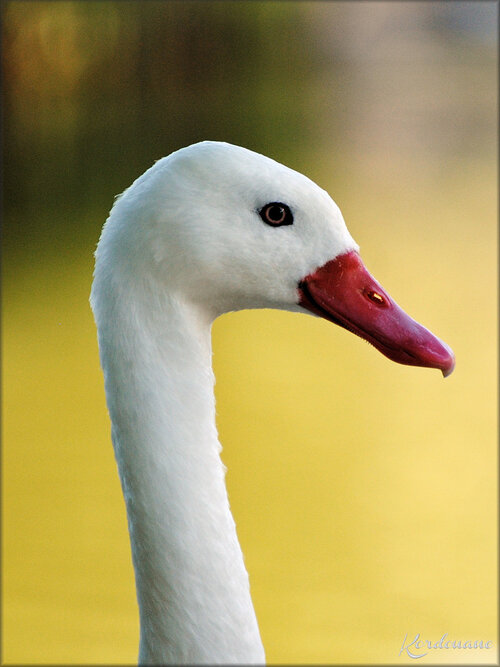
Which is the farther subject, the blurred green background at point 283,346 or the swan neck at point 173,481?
the blurred green background at point 283,346

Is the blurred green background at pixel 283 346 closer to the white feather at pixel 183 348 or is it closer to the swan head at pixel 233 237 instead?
the white feather at pixel 183 348

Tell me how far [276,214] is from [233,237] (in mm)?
60

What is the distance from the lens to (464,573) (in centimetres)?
338

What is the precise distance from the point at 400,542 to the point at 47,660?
4.27 ft

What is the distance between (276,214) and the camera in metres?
1.19

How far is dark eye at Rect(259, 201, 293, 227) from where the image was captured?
1.18 m

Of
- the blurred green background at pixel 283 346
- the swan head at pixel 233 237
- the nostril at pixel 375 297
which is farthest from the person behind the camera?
the blurred green background at pixel 283 346

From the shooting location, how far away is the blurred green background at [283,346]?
3303 mm

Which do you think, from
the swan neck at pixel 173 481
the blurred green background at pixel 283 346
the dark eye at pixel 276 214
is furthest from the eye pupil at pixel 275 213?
the blurred green background at pixel 283 346

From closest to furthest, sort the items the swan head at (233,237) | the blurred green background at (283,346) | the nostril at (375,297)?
the swan head at (233,237) → the nostril at (375,297) → the blurred green background at (283,346)

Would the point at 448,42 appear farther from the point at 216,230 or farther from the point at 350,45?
the point at 216,230

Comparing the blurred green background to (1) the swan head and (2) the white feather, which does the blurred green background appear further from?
(1) the swan head

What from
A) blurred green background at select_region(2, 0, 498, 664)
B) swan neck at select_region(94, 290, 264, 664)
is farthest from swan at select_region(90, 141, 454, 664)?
blurred green background at select_region(2, 0, 498, 664)

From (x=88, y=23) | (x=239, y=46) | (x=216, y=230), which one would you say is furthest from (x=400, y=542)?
(x=239, y=46)
